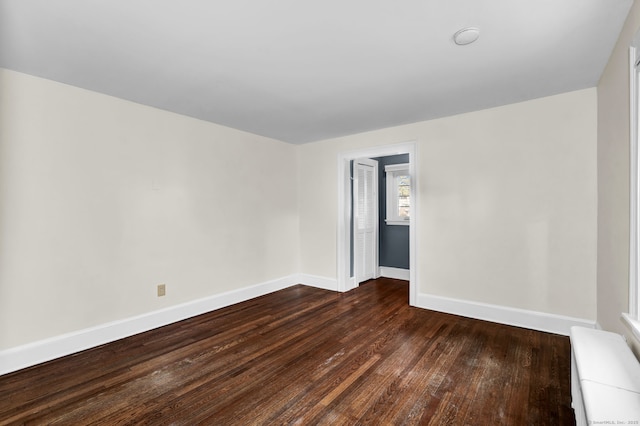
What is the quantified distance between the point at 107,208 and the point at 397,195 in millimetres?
4421

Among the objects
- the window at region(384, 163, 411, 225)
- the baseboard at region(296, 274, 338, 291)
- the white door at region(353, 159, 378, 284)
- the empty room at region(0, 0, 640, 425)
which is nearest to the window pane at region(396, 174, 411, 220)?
the window at region(384, 163, 411, 225)

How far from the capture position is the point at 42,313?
2.48m

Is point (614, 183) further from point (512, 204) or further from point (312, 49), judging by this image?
point (312, 49)

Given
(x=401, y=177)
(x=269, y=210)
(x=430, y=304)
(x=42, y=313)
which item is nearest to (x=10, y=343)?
(x=42, y=313)

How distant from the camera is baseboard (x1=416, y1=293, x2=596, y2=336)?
2893 millimetres

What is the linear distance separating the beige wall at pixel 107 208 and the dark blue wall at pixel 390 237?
2.52m

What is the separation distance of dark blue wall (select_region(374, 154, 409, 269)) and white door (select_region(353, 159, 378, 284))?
0.24 m

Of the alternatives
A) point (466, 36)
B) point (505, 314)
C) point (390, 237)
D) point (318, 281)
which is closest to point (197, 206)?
point (318, 281)

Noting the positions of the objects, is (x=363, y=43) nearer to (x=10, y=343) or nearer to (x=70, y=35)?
(x=70, y=35)

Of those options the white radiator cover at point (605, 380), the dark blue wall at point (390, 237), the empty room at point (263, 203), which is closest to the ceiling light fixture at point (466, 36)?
the empty room at point (263, 203)

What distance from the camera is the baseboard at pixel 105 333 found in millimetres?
2359

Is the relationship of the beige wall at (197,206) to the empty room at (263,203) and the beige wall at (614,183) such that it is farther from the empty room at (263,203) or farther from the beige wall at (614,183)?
the beige wall at (614,183)

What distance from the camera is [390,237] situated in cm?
555

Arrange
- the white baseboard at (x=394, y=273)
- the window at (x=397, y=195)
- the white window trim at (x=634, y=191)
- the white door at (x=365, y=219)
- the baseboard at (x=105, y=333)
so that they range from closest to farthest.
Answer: the white window trim at (x=634, y=191) → the baseboard at (x=105, y=333) → the white door at (x=365, y=219) → the white baseboard at (x=394, y=273) → the window at (x=397, y=195)
